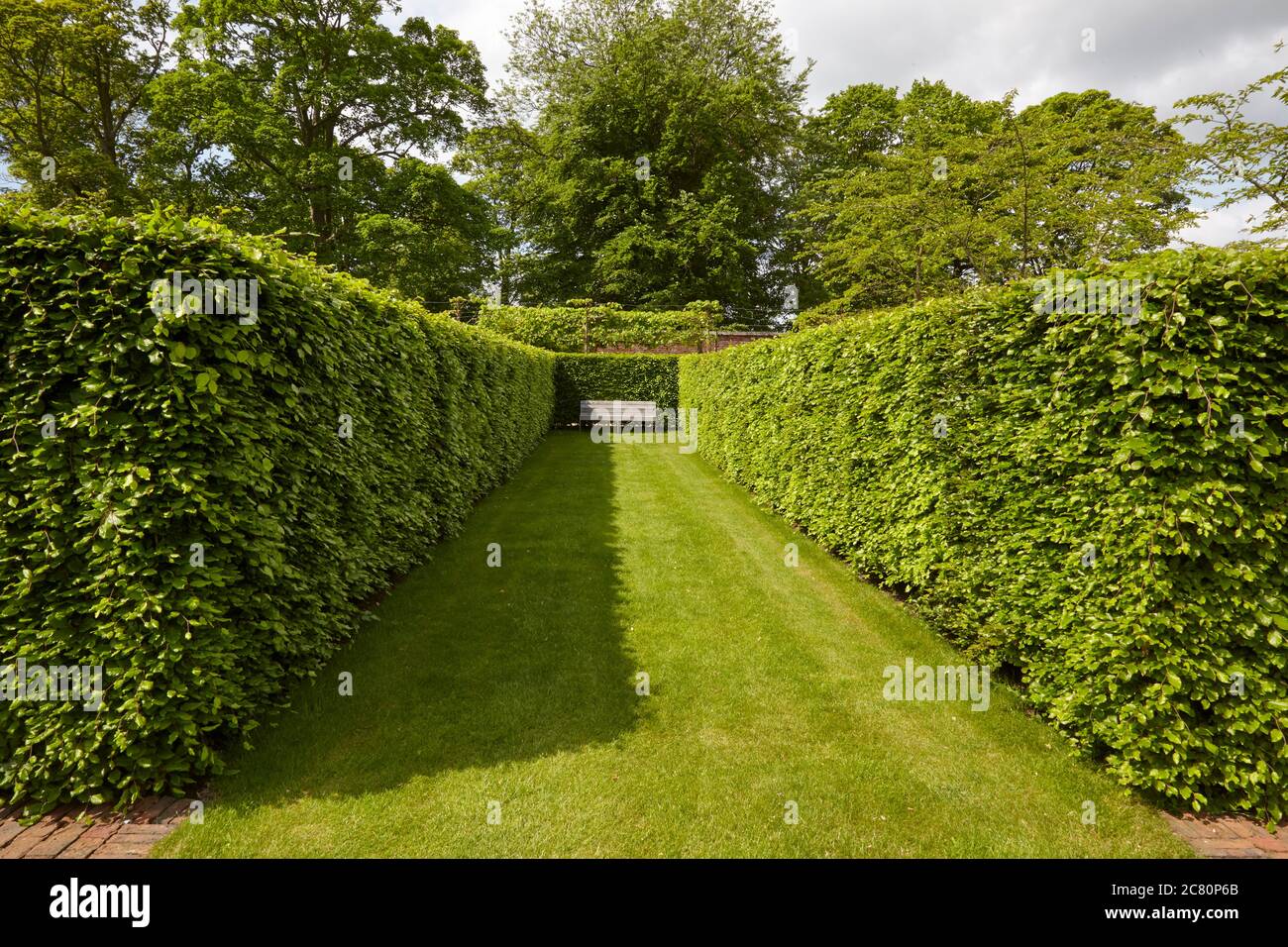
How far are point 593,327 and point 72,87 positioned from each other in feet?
80.8

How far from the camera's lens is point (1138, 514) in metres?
3.24

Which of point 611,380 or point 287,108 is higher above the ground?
point 287,108

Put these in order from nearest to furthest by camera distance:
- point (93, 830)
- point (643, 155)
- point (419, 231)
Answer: point (93, 830)
point (419, 231)
point (643, 155)

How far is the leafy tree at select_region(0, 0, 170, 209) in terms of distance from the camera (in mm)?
21047

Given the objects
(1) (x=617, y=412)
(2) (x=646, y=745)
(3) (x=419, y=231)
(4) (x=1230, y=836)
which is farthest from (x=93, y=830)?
(3) (x=419, y=231)

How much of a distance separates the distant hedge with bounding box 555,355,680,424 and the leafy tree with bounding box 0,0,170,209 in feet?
60.0

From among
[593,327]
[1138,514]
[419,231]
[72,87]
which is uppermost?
[72,87]

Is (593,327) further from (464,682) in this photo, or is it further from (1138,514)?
(1138,514)

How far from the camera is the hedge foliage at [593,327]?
26.6 m

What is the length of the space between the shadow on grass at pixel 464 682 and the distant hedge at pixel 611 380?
16.0 m

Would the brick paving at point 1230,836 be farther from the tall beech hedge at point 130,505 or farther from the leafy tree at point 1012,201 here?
the leafy tree at point 1012,201

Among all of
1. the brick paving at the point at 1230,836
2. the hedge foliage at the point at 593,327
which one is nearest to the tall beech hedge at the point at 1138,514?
the brick paving at the point at 1230,836

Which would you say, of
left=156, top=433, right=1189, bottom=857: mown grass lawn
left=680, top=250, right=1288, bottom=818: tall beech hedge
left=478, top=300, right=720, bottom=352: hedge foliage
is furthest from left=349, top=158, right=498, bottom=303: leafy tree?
left=680, top=250, right=1288, bottom=818: tall beech hedge
